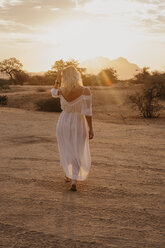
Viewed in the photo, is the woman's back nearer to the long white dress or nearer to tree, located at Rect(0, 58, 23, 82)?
the long white dress

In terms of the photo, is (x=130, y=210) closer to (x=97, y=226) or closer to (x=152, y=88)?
(x=97, y=226)

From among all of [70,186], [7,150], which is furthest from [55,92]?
[7,150]

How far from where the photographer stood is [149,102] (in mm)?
18953

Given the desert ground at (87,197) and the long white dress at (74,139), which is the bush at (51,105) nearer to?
the desert ground at (87,197)

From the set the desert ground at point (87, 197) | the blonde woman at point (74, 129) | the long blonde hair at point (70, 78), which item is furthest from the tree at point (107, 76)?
the long blonde hair at point (70, 78)

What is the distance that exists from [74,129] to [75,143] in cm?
25

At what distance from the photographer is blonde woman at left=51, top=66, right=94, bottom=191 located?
619cm

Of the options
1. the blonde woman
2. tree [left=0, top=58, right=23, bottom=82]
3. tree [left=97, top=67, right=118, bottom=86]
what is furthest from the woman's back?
tree [left=0, top=58, right=23, bottom=82]

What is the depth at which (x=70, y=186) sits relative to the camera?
661 centimetres

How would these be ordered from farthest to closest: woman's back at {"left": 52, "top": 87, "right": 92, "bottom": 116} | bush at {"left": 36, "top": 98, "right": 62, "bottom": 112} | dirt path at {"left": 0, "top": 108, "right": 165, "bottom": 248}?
Answer: bush at {"left": 36, "top": 98, "right": 62, "bottom": 112} < woman's back at {"left": 52, "top": 87, "right": 92, "bottom": 116} < dirt path at {"left": 0, "top": 108, "right": 165, "bottom": 248}

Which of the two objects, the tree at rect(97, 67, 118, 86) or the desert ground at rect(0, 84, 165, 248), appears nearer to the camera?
the desert ground at rect(0, 84, 165, 248)

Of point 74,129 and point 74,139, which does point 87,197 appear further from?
point 74,129

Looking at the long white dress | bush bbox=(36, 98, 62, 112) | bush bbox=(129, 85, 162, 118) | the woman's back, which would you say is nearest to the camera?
the woman's back

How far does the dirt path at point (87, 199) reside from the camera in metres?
4.43
